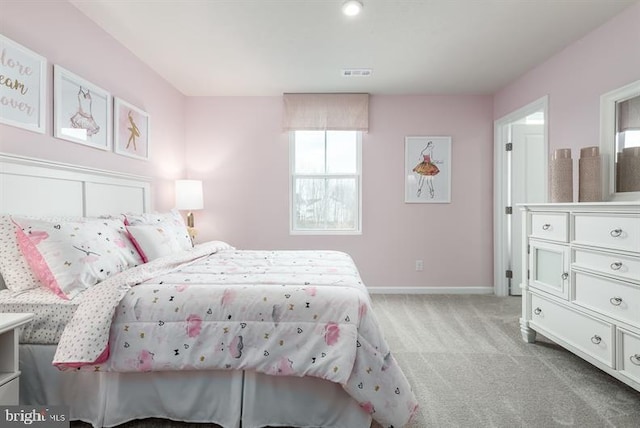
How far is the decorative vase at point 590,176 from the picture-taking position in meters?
2.32

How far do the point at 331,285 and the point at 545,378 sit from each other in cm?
159

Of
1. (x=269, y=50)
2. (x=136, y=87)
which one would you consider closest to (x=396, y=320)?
(x=269, y=50)

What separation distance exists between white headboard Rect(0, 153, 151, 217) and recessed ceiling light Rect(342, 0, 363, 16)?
85.3 inches


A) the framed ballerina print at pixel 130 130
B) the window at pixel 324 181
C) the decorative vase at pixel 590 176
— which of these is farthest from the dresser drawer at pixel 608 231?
the framed ballerina print at pixel 130 130

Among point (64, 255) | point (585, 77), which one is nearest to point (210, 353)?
point (64, 255)

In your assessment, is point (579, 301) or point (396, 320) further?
point (396, 320)

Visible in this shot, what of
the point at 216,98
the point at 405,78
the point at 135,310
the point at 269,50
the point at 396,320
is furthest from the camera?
the point at 216,98

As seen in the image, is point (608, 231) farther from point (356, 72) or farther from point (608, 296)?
point (356, 72)

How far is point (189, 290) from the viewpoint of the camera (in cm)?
155

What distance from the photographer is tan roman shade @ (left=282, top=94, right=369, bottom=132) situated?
3977mm

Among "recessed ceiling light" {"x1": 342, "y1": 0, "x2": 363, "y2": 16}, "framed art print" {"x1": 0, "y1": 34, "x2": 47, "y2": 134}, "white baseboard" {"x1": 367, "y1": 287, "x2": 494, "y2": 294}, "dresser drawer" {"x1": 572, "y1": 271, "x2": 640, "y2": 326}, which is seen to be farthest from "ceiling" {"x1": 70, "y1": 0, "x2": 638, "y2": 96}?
"white baseboard" {"x1": 367, "y1": 287, "x2": 494, "y2": 294}

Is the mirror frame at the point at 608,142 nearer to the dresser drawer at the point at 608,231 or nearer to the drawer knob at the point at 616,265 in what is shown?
the dresser drawer at the point at 608,231

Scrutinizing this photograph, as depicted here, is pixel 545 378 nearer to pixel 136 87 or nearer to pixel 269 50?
pixel 269 50

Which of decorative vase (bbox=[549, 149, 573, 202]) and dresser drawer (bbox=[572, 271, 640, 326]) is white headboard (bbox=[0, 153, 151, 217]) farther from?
decorative vase (bbox=[549, 149, 573, 202])
